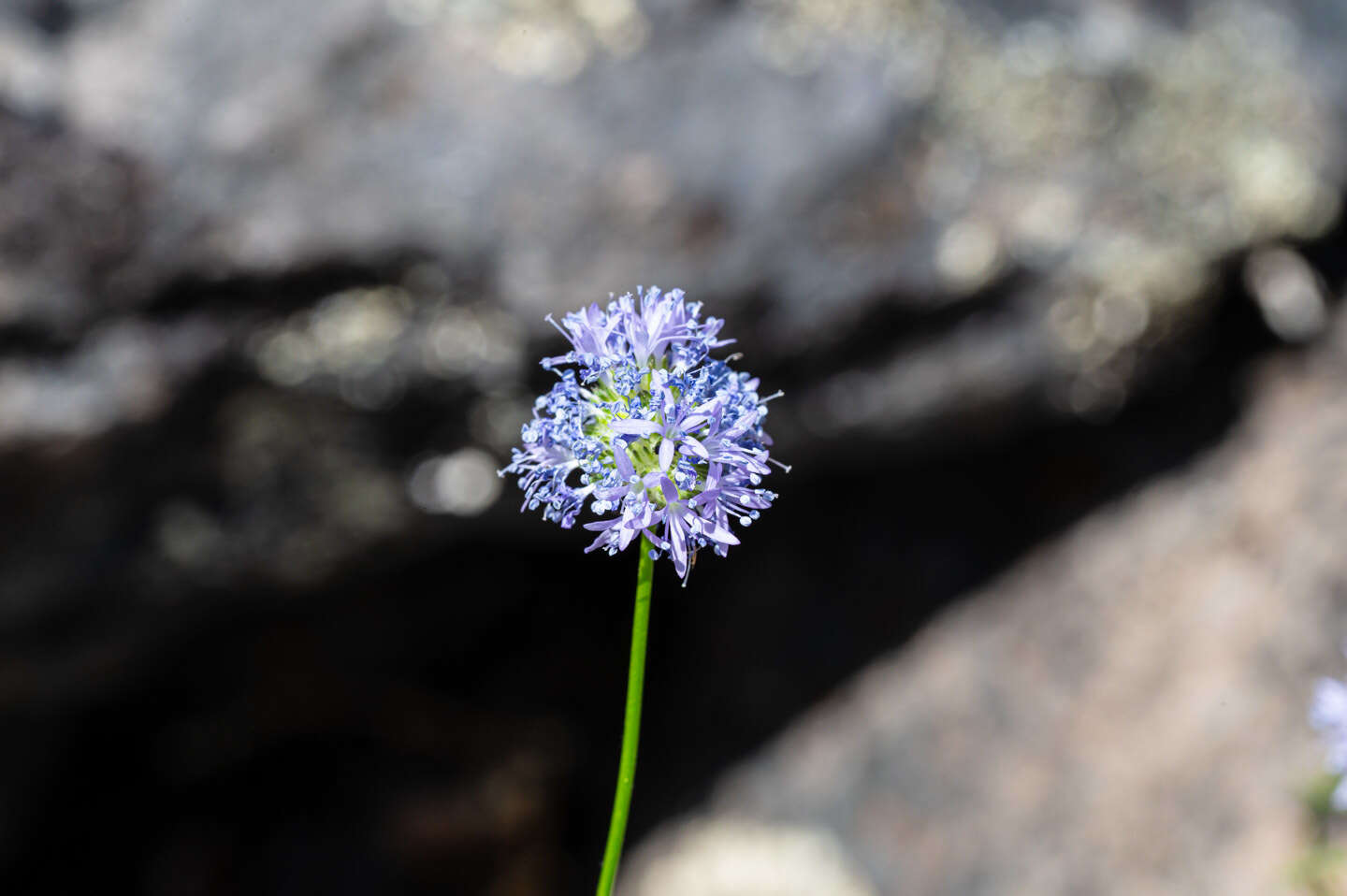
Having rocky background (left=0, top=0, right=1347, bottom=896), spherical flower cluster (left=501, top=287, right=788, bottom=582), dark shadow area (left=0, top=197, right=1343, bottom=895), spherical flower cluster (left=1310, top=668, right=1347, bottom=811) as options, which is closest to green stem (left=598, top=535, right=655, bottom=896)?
spherical flower cluster (left=501, top=287, right=788, bottom=582)

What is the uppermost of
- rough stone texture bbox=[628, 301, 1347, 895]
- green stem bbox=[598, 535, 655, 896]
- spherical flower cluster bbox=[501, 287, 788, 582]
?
rough stone texture bbox=[628, 301, 1347, 895]

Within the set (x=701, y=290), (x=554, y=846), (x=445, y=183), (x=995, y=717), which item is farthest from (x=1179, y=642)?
(x=445, y=183)

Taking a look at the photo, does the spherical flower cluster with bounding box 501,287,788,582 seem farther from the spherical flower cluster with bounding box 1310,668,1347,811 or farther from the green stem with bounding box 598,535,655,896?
the spherical flower cluster with bounding box 1310,668,1347,811

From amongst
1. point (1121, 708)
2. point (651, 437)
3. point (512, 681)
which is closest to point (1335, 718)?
point (1121, 708)

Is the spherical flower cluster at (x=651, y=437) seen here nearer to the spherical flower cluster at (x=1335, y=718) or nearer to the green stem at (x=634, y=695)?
the green stem at (x=634, y=695)

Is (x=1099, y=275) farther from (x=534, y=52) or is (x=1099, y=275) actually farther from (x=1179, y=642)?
(x=534, y=52)

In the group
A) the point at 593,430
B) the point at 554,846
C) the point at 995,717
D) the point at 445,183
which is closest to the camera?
the point at 593,430

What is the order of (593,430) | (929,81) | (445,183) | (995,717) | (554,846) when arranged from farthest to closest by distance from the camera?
(554,846) < (995,717) < (929,81) < (445,183) < (593,430)

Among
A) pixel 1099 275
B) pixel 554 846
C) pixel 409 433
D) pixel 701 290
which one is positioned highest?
pixel 1099 275
